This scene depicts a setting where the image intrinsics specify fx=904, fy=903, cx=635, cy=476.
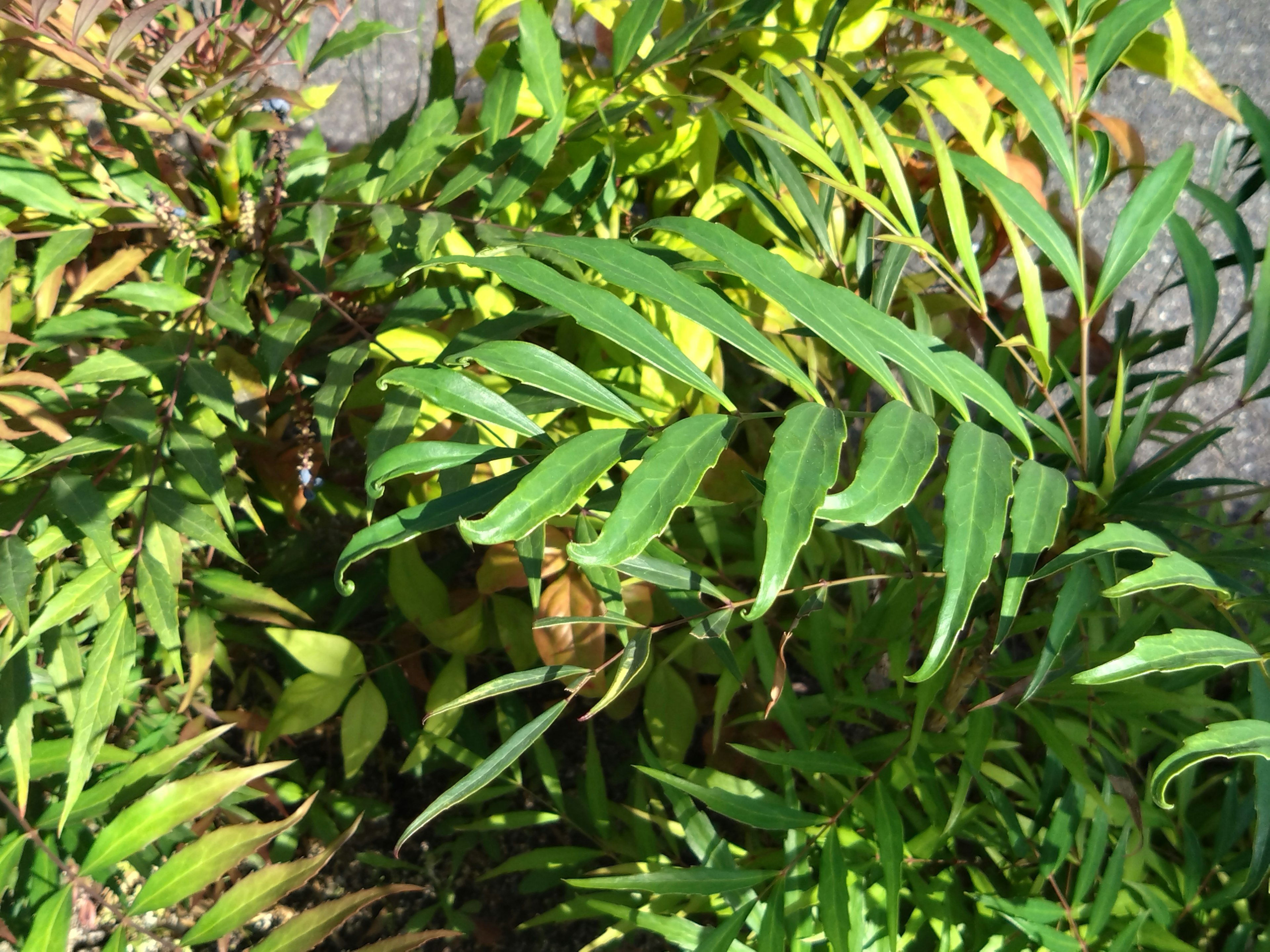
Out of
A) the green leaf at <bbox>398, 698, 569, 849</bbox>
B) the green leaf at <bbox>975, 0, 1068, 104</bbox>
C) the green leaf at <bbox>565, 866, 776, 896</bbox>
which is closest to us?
the green leaf at <bbox>398, 698, 569, 849</bbox>

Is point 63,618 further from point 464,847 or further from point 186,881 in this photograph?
point 464,847

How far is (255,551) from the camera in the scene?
3.45ft

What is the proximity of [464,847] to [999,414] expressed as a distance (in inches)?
31.3

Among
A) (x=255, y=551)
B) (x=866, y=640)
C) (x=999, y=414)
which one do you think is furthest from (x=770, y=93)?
(x=255, y=551)

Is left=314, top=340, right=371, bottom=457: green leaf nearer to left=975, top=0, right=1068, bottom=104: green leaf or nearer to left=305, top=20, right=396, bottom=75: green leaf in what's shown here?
left=305, top=20, right=396, bottom=75: green leaf

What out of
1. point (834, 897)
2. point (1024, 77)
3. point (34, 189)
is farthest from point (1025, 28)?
point (34, 189)

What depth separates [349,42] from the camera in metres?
0.72

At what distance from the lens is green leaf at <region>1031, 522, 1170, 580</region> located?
15.5 inches

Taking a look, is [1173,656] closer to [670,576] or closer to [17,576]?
[670,576]

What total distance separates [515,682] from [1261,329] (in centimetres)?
49

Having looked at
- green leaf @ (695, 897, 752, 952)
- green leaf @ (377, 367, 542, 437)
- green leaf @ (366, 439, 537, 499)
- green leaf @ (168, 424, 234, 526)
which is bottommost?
green leaf @ (695, 897, 752, 952)

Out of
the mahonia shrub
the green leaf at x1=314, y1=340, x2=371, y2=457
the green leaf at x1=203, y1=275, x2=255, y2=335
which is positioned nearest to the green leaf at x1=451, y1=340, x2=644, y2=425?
the mahonia shrub

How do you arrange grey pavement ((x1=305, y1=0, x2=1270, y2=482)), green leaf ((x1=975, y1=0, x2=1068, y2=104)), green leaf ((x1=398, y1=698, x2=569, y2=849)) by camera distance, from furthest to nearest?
grey pavement ((x1=305, y1=0, x2=1270, y2=482)) < green leaf ((x1=975, y1=0, x2=1068, y2=104)) < green leaf ((x1=398, y1=698, x2=569, y2=849))

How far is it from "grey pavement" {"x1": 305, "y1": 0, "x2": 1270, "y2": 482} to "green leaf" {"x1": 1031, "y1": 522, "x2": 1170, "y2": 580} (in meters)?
1.08
